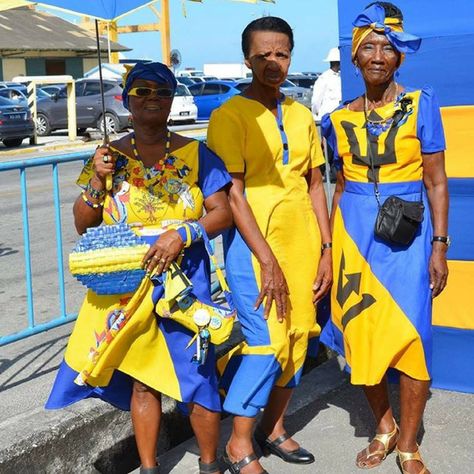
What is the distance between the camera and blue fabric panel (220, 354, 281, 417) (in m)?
3.54

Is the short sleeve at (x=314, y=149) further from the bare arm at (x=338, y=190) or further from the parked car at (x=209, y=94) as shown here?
the parked car at (x=209, y=94)

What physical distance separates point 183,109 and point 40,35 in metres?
22.3

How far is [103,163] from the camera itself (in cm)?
321

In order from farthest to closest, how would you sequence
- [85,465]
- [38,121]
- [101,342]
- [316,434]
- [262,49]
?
1. [38,121]
2. [316,434]
3. [85,465]
4. [262,49]
5. [101,342]

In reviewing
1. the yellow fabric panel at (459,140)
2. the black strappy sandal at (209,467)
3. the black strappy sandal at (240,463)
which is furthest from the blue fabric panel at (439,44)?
the black strappy sandal at (209,467)

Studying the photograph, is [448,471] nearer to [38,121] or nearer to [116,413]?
[116,413]

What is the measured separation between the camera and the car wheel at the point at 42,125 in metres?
25.5

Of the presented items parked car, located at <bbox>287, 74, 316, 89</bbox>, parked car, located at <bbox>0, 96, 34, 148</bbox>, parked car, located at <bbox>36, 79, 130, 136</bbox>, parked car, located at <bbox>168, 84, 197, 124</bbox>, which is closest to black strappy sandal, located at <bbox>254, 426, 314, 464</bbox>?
parked car, located at <bbox>0, 96, 34, 148</bbox>

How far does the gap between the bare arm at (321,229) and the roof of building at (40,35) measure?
39966mm

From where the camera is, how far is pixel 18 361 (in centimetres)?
466

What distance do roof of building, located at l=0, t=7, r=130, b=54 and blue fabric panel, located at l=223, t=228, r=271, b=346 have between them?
4011cm

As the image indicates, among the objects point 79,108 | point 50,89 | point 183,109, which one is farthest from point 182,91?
point 79,108

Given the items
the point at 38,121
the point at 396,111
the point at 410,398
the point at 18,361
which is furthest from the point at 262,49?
the point at 38,121

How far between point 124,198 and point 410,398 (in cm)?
149
